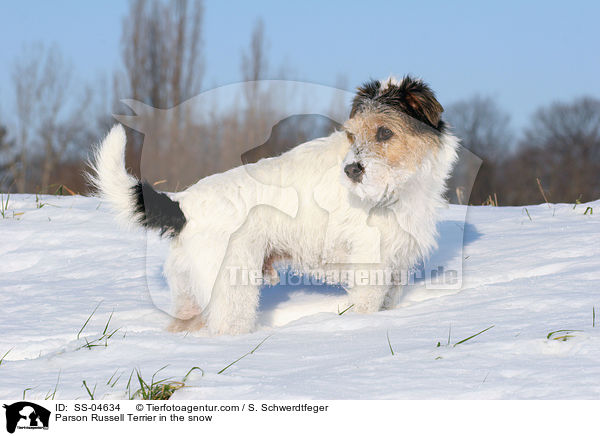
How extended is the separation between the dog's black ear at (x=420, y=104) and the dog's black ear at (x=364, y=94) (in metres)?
0.13

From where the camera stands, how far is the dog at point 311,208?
4.02 metres

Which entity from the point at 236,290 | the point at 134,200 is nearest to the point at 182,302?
the point at 236,290

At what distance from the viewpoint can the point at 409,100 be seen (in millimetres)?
4184

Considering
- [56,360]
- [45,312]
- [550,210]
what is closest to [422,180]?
[56,360]

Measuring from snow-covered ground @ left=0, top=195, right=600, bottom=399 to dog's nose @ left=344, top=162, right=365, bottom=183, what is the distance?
933 millimetres

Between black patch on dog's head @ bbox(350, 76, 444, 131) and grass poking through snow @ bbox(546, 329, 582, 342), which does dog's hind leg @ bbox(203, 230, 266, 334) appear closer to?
black patch on dog's head @ bbox(350, 76, 444, 131)

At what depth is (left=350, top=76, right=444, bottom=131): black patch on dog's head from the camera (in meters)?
4.17

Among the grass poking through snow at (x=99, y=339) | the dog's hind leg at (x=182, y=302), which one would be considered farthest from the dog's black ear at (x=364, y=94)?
the grass poking through snow at (x=99, y=339)
